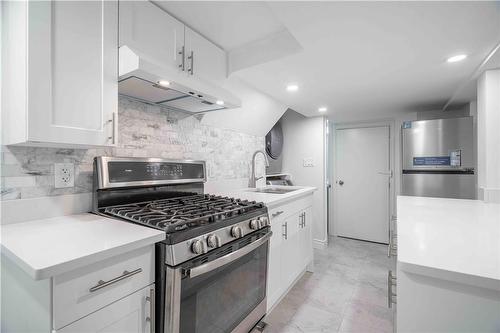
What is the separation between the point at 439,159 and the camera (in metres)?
2.60

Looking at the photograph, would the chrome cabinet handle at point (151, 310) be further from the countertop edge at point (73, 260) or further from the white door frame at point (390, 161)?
the white door frame at point (390, 161)

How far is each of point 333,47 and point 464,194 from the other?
235 centimetres

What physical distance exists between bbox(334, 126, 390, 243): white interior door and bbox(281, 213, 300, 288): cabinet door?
6.59 feet

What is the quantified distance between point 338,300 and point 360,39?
6.86 ft

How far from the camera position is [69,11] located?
3.33ft

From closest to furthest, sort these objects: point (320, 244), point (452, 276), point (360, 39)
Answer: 1. point (452, 276)
2. point (360, 39)
3. point (320, 244)

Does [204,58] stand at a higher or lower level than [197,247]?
higher

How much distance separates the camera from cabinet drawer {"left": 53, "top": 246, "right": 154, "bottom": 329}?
705 mm

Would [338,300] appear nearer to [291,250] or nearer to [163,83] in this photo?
[291,250]

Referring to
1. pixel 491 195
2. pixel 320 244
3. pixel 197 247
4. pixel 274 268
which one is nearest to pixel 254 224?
pixel 197 247

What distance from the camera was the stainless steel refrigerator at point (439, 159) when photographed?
8.20ft

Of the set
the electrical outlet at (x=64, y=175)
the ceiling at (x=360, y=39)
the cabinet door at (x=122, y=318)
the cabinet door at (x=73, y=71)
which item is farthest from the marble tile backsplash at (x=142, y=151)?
the cabinet door at (x=122, y=318)

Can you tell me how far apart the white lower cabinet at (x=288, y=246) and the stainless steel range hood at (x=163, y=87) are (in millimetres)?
935

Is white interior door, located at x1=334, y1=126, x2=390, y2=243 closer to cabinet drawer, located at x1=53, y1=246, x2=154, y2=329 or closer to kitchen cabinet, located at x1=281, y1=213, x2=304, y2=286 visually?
kitchen cabinet, located at x1=281, y1=213, x2=304, y2=286
